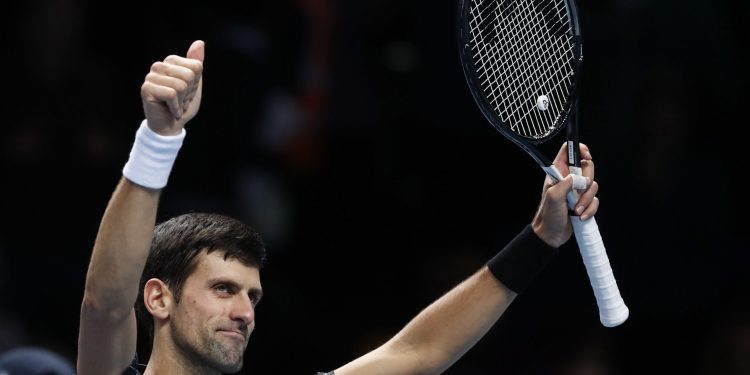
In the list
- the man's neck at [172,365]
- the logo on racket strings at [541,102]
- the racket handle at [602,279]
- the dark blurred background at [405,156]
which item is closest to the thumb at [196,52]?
the man's neck at [172,365]

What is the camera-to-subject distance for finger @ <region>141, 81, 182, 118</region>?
3.00 metres

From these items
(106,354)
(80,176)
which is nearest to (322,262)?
(80,176)

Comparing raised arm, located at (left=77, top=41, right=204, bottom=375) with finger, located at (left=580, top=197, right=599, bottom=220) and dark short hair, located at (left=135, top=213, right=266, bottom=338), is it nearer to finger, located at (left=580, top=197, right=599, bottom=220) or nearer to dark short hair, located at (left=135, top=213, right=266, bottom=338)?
dark short hair, located at (left=135, top=213, right=266, bottom=338)

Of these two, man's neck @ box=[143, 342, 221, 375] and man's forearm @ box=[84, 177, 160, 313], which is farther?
man's neck @ box=[143, 342, 221, 375]

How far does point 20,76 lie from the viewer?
6113mm

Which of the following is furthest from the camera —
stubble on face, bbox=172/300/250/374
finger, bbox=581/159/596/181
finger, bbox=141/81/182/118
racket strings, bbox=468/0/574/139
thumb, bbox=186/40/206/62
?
racket strings, bbox=468/0/574/139

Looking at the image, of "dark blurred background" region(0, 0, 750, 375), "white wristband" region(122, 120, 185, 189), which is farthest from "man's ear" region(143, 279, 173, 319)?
"dark blurred background" region(0, 0, 750, 375)

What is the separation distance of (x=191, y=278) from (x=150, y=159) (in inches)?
23.3

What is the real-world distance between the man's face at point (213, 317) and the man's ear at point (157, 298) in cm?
2

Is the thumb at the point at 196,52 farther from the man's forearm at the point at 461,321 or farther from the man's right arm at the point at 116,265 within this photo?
the man's forearm at the point at 461,321

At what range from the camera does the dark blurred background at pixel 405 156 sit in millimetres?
6238

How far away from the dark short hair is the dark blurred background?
7.80 ft

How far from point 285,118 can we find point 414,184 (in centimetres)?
73

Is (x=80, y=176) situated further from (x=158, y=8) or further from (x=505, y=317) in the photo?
(x=505, y=317)
